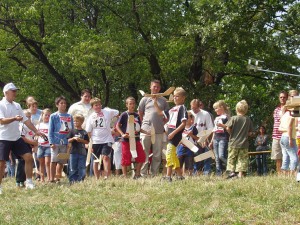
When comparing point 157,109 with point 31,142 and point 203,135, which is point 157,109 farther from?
point 31,142

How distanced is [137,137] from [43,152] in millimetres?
2380

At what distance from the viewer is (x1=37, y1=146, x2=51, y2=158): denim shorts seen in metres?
14.2

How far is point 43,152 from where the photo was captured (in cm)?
1430

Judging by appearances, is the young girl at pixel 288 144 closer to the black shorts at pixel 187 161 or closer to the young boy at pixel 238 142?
the young boy at pixel 238 142

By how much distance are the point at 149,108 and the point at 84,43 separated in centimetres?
1035

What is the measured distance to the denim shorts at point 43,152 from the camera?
14180 millimetres

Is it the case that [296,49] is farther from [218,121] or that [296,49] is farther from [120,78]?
[218,121]

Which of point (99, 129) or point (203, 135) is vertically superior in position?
point (99, 129)

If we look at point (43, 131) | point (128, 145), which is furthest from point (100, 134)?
point (43, 131)

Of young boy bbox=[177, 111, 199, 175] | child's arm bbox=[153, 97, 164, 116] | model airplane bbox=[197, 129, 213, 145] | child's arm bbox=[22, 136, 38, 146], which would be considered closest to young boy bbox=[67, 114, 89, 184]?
child's arm bbox=[22, 136, 38, 146]

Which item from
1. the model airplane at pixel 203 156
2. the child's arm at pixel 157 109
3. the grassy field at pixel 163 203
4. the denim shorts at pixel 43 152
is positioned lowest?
the grassy field at pixel 163 203

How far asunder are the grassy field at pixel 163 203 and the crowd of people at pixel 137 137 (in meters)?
1.03

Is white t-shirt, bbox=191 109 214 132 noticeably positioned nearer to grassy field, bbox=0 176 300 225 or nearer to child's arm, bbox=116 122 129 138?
child's arm, bbox=116 122 129 138

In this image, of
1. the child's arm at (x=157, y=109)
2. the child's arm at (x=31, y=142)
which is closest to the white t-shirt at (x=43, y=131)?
the child's arm at (x=31, y=142)
